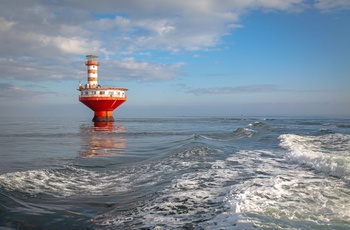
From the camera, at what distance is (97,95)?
35.1m

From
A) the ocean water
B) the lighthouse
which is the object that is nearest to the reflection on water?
the ocean water

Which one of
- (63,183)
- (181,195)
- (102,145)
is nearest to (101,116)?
(102,145)

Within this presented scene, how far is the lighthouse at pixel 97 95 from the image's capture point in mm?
35219

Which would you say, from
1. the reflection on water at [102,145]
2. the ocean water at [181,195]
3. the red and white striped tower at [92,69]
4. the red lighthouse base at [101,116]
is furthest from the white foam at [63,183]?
the red and white striped tower at [92,69]

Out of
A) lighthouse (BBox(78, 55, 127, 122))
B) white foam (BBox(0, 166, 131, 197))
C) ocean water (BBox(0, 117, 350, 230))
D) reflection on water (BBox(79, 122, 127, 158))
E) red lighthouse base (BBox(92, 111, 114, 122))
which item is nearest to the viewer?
ocean water (BBox(0, 117, 350, 230))

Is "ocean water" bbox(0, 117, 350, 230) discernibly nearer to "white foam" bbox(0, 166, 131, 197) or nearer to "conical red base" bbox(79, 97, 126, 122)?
"white foam" bbox(0, 166, 131, 197)

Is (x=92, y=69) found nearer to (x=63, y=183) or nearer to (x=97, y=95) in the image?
(x=97, y=95)

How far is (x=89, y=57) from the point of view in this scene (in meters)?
36.6

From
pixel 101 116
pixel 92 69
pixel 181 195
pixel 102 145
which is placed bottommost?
pixel 102 145

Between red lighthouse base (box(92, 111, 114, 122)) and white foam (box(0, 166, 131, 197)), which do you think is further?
red lighthouse base (box(92, 111, 114, 122))

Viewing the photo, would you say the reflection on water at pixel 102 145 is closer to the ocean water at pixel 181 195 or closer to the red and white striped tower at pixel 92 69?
the ocean water at pixel 181 195

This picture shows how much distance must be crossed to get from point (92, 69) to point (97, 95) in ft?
13.2

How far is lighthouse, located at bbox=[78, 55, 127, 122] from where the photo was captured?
116ft

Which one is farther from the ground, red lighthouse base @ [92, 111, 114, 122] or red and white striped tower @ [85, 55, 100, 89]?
red and white striped tower @ [85, 55, 100, 89]
